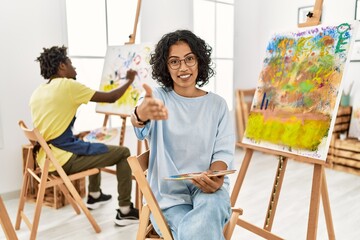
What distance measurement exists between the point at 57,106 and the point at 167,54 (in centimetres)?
103

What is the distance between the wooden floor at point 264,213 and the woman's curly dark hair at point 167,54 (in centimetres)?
117

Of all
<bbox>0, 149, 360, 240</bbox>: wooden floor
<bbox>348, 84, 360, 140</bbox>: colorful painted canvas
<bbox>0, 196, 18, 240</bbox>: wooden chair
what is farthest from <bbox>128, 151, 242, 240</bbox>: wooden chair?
<bbox>348, 84, 360, 140</bbox>: colorful painted canvas

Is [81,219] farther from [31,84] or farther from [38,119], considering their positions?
[31,84]

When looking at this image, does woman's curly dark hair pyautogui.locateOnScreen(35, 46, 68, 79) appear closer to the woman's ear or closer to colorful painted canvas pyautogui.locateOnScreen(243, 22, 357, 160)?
the woman's ear

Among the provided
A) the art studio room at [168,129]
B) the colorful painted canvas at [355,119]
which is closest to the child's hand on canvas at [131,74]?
the art studio room at [168,129]

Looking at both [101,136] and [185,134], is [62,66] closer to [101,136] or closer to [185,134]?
[101,136]

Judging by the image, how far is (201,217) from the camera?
4.16 feet

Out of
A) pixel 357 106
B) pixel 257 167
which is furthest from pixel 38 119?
pixel 357 106

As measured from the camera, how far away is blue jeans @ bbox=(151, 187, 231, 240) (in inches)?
48.8

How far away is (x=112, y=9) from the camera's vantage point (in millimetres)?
3465

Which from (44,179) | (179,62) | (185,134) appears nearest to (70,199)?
(44,179)

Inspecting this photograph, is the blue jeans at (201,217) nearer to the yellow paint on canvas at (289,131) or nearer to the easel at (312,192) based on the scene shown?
the easel at (312,192)

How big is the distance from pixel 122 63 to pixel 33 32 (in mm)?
796

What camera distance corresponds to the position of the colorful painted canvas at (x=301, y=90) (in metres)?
1.71
